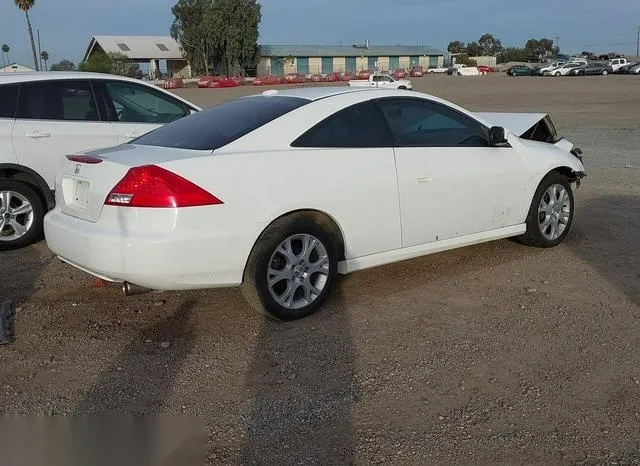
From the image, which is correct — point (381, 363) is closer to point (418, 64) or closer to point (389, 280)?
point (389, 280)

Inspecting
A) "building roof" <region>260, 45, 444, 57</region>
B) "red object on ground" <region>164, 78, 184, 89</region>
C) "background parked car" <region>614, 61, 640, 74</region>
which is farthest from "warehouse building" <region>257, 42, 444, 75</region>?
"background parked car" <region>614, 61, 640, 74</region>

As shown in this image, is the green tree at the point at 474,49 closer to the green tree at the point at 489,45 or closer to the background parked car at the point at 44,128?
the green tree at the point at 489,45

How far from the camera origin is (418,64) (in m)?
113

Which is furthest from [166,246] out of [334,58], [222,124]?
[334,58]

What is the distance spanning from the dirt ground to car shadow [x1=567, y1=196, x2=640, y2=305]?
34 mm

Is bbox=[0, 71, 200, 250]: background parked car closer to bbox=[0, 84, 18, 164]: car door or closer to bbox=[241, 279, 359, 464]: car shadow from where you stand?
bbox=[0, 84, 18, 164]: car door

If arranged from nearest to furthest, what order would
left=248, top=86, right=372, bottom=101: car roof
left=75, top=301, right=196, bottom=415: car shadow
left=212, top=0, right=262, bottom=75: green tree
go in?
left=75, top=301, right=196, bottom=415: car shadow
left=248, top=86, right=372, bottom=101: car roof
left=212, top=0, right=262, bottom=75: green tree

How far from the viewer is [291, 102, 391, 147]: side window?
486 cm

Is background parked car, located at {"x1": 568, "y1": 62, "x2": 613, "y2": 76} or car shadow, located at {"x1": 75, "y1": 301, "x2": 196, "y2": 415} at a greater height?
background parked car, located at {"x1": 568, "y1": 62, "x2": 613, "y2": 76}

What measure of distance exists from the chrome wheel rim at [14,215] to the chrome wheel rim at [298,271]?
11.4 ft

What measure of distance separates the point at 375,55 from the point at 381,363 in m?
105

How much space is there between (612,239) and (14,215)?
19.7ft

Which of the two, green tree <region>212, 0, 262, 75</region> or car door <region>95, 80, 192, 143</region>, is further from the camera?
green tree <region>212, 0, 262, 75</region>

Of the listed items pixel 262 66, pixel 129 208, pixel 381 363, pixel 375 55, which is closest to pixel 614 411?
pixel 381 363
